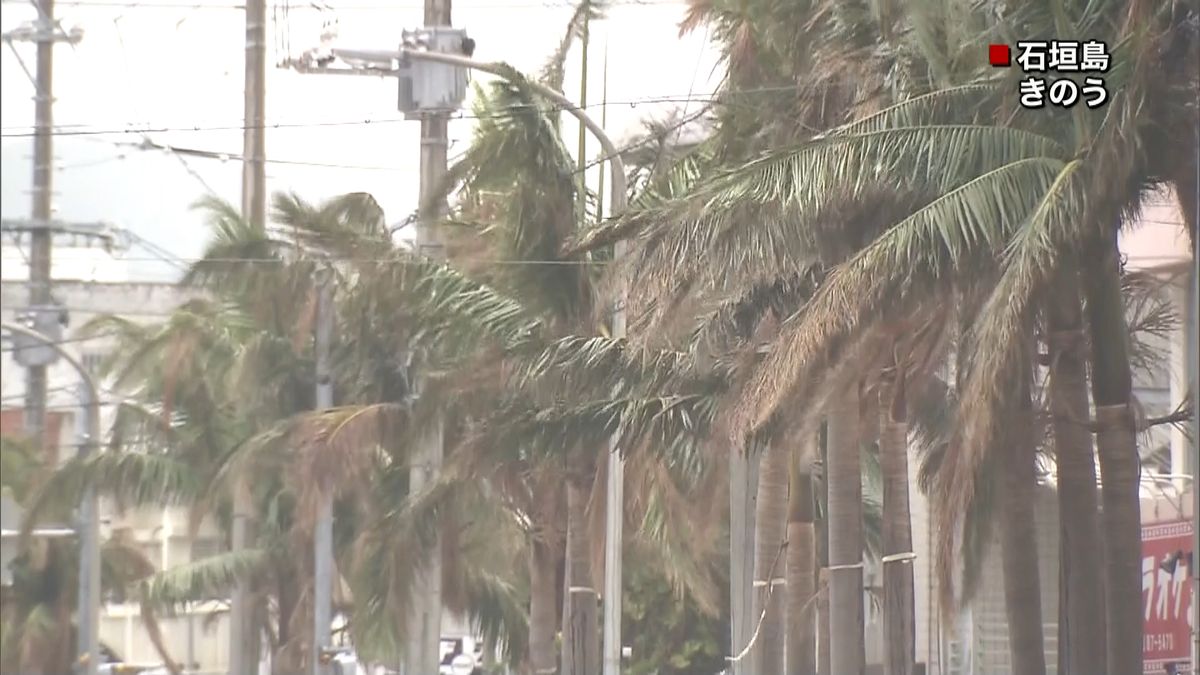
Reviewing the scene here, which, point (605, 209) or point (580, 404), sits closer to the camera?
point (580, 404)

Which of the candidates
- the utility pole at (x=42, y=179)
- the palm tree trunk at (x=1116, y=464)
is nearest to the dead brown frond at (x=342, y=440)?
the utility pole at (x=42, y=179)

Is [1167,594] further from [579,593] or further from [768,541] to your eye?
[579,593]

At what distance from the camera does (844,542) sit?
63.4 ft

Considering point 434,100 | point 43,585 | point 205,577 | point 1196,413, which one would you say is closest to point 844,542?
point 1196,413

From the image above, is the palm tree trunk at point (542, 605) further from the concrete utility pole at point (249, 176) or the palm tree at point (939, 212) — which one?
the palm tree at point (939, 212)

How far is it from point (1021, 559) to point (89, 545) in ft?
66.7

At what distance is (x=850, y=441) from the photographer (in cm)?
1909

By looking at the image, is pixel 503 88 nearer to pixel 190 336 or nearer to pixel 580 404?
pixel 580 404

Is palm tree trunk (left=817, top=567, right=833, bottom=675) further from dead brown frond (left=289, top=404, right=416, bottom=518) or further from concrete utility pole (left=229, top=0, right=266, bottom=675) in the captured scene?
concrete utility pole (left=229, top=0, right=266, bottom=675)

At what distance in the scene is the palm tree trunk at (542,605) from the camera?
25.2m

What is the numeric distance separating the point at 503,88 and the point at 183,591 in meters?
14.2

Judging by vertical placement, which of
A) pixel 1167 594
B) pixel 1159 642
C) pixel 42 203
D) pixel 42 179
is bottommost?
pixel 1159 642

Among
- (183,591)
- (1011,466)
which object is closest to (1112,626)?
(1011,466)

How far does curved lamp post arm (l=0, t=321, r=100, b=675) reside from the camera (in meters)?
32.4
